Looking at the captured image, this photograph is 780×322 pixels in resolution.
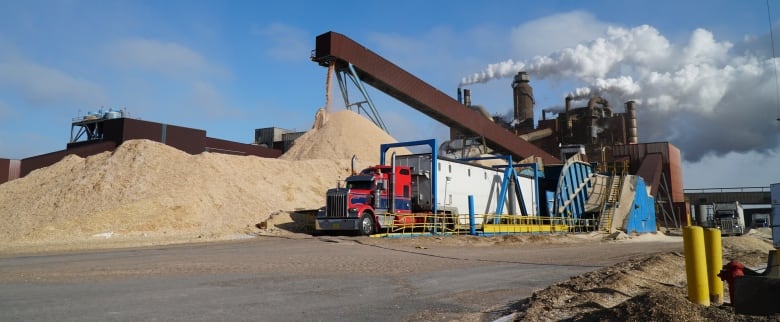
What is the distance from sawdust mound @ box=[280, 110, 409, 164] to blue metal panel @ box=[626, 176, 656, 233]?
1912cm

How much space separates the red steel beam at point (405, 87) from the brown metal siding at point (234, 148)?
565 inches

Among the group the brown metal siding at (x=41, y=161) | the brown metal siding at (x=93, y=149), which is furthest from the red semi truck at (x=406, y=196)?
the brown metal siding at (x=41, y=161)

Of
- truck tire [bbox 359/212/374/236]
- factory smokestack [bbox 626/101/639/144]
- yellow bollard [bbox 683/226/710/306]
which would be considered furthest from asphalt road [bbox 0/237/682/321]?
factory smokestack [bbox 626/101/639/144]

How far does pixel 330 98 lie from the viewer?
137 ft

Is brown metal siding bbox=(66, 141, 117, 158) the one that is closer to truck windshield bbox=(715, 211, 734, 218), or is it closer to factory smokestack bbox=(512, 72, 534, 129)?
factory smokestack bbox=(512, 72, 534, 129)

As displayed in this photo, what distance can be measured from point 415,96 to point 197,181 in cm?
2066

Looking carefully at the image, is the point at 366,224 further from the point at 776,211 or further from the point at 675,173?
the point at 675,173

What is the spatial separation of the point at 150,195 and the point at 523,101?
2026 inches

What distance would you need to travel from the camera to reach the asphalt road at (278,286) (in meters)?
6.36

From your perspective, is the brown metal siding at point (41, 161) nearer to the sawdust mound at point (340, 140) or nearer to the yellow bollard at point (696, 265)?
the sawdust mound at point (340, 140)

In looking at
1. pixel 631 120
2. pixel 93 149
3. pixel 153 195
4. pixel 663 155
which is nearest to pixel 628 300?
pixel 153 195

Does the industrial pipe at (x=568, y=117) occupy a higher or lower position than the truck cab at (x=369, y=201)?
higher

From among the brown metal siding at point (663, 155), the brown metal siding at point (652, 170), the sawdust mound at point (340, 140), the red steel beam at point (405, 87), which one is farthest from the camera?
the brown metal siding at point (663, 155)

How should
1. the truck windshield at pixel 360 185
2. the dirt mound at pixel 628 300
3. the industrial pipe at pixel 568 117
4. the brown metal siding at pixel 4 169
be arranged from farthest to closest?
the industrial pipe at pixel 568 117 → the brown metal siding at pixel 4 169 → the truck windshield at pixel 360 185 → the dirt mound at pixel 628 300
